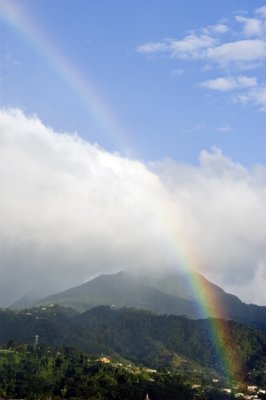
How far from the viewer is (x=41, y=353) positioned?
146 meters

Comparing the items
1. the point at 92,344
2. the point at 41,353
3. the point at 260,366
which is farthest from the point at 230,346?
the point at 41,353

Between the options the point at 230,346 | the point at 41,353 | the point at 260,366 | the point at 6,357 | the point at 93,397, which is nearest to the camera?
the point at 93,397

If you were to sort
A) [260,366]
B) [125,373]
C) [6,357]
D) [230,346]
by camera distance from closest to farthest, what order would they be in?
[125,373] → [6,357] → [260,366] → [230,346]

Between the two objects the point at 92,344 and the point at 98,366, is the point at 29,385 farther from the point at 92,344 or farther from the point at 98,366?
the point at 92,344

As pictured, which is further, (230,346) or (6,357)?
(230,346)

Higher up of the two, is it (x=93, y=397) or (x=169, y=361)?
(x=169, y=361)

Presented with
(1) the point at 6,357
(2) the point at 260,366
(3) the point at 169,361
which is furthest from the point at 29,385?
(2) the point at 260,366

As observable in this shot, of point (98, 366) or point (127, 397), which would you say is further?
point (98, 366)

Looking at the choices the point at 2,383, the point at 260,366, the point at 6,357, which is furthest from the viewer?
the point at 260,366

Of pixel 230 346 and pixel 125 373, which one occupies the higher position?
pixel 230 346

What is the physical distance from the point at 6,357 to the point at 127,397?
36470 millimetres

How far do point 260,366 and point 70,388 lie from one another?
85.7 meters

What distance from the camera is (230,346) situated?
645 feet

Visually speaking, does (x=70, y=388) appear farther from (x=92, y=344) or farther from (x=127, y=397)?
(x=92, y=344)
